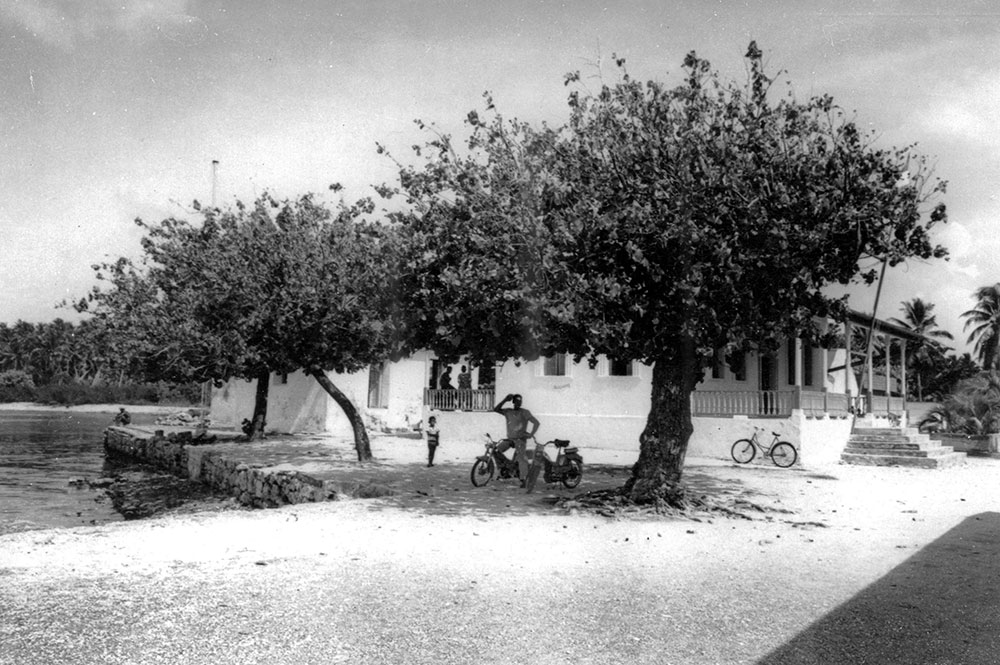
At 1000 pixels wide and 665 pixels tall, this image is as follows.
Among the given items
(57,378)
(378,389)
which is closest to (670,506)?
(378,389)

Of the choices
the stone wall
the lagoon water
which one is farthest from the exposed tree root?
the lagoon water

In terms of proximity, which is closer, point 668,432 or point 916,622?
point 916,622

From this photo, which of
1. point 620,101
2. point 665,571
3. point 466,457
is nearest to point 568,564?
point 665,571

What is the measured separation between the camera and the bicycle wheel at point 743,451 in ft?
57.1

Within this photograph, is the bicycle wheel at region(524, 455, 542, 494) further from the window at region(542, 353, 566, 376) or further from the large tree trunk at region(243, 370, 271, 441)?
the large tree trunk at region(243, 370, 271, 441)

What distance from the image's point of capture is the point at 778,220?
28.6 ft

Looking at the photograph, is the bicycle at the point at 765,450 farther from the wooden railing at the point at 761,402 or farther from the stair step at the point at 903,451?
the stair step at the point at 903,451

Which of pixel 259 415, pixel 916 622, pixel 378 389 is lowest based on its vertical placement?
pixel 916 622

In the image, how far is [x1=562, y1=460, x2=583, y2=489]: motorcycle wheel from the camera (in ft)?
38.5

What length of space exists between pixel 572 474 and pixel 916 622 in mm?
6940

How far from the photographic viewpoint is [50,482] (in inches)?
725

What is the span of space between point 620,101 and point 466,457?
10.4 meters

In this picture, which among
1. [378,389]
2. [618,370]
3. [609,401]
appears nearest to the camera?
[618,370]

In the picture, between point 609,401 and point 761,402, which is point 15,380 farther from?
point 761,402
